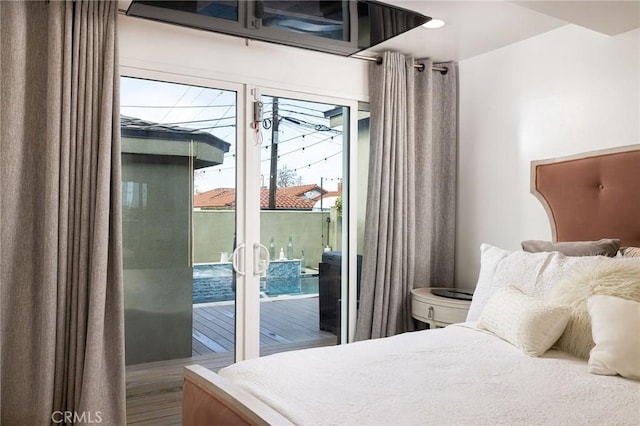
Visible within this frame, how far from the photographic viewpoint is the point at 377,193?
362 cm

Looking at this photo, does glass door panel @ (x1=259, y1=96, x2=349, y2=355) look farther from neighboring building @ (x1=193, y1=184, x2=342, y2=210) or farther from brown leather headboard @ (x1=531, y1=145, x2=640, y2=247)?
brown leather headboard @ (x1=531, y1=145, x2=640, y2=247)

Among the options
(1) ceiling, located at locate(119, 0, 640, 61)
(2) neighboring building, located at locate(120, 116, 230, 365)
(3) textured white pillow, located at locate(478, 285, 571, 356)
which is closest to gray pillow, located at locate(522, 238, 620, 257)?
(3) textured white pillow, located at locate(478, 285, 571, 356)

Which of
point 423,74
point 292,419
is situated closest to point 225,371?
point 292,419

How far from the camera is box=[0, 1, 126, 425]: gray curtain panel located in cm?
254

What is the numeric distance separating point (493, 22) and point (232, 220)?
1.99m

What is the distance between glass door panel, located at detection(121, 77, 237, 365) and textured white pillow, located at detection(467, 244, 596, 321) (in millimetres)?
1540

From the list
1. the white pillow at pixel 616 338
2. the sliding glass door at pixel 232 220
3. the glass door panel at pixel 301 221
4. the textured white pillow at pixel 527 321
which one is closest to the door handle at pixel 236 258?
the sliding glass door at pixel 232 220

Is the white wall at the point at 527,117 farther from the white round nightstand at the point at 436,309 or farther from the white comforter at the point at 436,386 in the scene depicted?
the white comforter at the point at 436,386

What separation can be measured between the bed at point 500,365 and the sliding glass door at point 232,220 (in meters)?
1.27

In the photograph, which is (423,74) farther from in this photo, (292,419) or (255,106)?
(292,419)

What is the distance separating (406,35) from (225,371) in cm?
242

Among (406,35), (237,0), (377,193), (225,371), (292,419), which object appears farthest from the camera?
(377,193)

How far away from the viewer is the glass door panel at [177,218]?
3.02 meters

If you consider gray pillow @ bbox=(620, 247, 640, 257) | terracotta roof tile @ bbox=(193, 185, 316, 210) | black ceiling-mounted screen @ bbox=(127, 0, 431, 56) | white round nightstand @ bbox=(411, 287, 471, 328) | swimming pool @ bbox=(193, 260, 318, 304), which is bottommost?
white round nightstand @ bbox=(411, 287, 471, 328)
